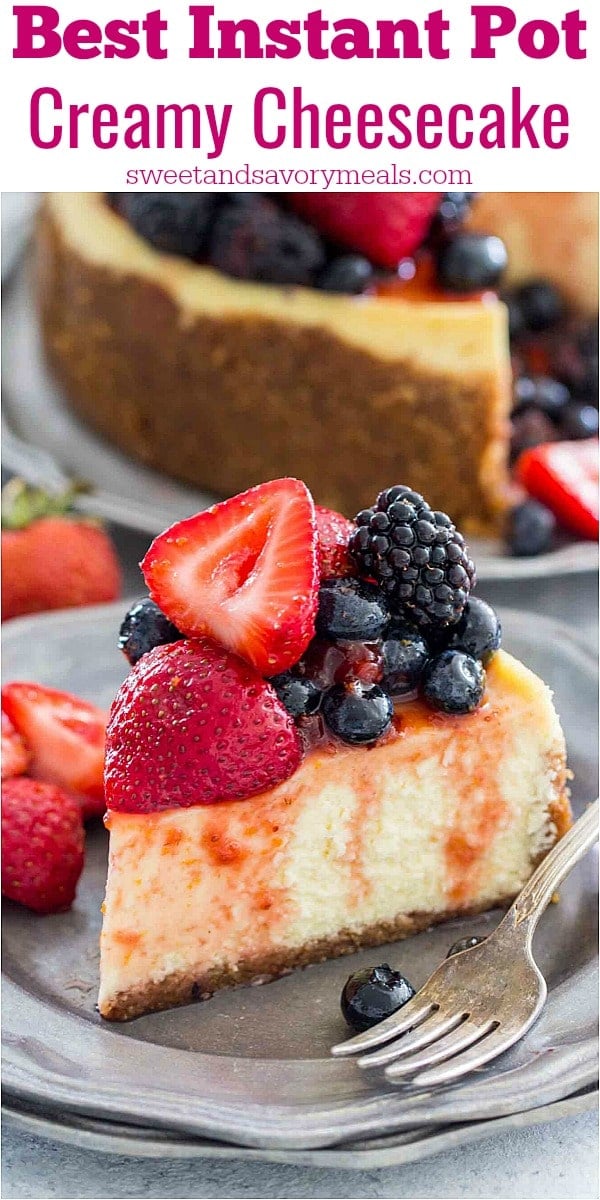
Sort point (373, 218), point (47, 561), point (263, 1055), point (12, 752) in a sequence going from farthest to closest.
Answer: point (373, 218)
point (47, 561)
point (12, 752)
point (263, 1055)

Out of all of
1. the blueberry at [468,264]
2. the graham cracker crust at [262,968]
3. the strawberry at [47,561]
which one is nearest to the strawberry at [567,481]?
the blueberry at [468,264]

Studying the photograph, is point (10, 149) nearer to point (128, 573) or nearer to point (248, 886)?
point (128, 573)

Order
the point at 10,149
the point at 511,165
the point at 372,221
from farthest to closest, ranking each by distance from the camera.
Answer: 1. the point at 372,221
2. the point at 511,165
3. the point at 10,149

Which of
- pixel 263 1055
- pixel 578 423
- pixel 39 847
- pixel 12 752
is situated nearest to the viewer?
pixel 263 1055

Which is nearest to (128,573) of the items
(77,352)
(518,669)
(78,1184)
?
(77,352)

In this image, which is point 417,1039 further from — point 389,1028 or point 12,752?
point 12,752

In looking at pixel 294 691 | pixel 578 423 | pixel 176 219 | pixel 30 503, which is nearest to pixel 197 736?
pixel 294 691

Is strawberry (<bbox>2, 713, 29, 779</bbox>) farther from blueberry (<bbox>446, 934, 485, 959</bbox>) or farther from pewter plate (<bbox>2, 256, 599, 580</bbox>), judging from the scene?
pewter plate (<bbox>2, 256, 599, 580</bbox>)

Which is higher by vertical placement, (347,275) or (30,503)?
(347,275)
